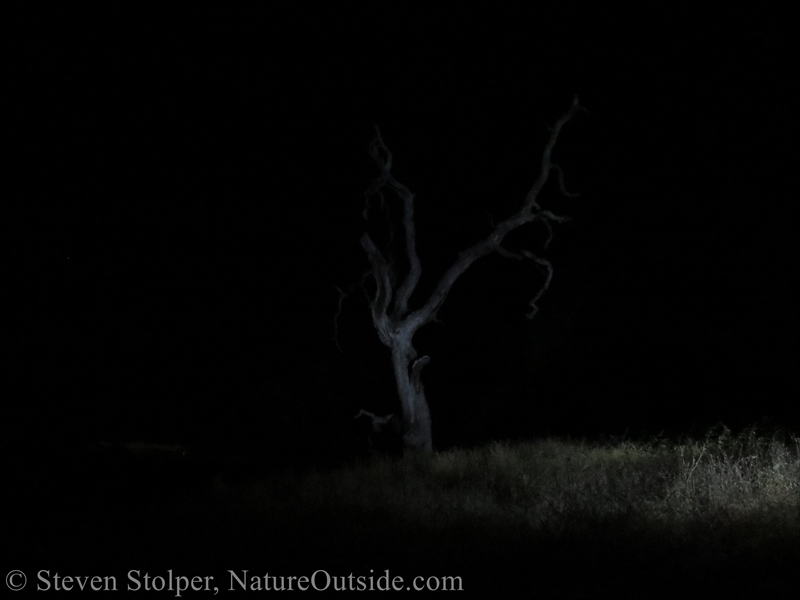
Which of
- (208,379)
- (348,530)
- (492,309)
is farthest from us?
(208,379)

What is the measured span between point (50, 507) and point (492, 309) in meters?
16.3

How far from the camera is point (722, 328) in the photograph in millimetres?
18297

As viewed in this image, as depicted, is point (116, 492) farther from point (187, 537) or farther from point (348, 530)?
point (348, 530)

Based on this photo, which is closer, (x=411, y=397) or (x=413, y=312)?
(x=411, y=397)

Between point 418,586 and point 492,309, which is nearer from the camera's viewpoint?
point 418,586

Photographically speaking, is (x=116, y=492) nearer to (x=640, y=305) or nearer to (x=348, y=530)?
(x=348, y=530)

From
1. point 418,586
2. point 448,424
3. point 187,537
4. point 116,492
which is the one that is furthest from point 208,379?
point 418,586

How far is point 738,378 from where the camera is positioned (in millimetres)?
17703

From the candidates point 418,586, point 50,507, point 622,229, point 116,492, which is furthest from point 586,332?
point 418,586

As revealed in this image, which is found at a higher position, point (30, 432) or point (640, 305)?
point (640, 305)

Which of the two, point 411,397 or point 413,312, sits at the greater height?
point 413,312

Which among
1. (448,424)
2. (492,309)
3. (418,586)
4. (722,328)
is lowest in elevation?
(418,586)

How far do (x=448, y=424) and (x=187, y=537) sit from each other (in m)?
15.8

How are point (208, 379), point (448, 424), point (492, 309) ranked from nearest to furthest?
point (448, 424), point (492, 309), point (208, 379)
